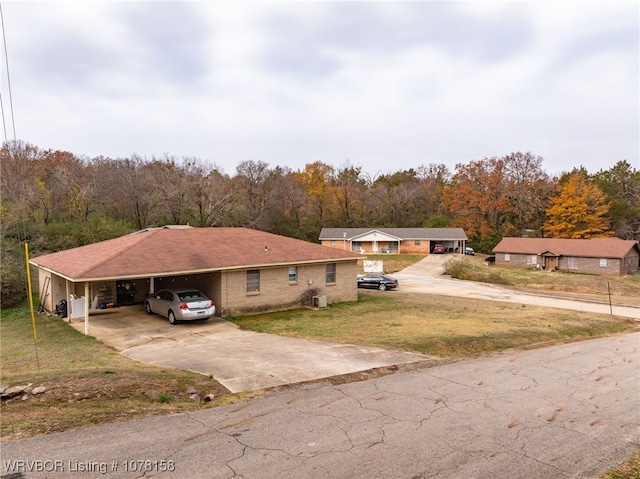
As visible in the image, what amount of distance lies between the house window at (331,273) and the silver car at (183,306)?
781cm

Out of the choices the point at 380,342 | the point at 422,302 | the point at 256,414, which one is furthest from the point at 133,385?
the point at 422,302

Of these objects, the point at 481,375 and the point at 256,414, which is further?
the point at 481,375

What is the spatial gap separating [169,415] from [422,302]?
841 inches

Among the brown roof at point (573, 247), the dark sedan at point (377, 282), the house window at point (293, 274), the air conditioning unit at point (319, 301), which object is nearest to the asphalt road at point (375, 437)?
the air conditioning unit at point (319, 301)

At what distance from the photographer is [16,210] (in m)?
35.4

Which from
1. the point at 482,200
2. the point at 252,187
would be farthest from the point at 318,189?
the point at 482,200

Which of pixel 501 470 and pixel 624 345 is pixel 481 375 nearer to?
pixel 501 470

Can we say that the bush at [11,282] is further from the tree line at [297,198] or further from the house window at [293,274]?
the house window at [293,274]

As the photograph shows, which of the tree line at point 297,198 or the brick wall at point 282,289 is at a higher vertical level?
the tree line at point 297,198

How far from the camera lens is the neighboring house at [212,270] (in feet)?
65.6

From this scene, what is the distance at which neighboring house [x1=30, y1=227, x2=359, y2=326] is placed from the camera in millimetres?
20000

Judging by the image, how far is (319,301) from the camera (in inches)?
964

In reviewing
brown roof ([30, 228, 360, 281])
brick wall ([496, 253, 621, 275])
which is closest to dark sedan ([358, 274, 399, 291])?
brown roof ([30, 228, 360, 281])

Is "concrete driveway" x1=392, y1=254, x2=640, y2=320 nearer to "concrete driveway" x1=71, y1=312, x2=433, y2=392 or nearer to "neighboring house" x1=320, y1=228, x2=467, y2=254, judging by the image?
"neighboring house" x1=320, y1=228, x2=467, y2=254
